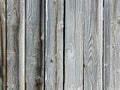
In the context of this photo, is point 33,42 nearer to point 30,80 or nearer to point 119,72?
point 30,80

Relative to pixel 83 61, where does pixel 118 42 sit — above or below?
above

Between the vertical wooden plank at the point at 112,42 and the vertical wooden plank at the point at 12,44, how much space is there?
0.67 metres

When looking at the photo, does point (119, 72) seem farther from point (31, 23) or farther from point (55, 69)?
point (31, 23)

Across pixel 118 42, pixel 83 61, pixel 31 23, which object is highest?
pixel 31 23

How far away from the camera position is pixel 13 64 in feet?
6.62

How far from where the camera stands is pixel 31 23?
1985mm

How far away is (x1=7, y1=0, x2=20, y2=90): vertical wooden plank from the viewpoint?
2002 millimetres

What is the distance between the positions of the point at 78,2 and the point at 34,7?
0.33 meters

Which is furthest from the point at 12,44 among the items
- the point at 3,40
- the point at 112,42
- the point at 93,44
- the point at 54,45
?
the point at 112,42

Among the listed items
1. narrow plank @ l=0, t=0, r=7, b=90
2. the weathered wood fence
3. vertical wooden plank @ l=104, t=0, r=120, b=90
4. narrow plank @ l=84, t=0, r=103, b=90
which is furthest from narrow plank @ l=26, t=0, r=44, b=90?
vertical wooden plank @ l=104, t=0, r=120, b=90

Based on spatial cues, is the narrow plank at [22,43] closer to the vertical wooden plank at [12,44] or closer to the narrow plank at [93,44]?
the vertical wooden plank at [12,44]

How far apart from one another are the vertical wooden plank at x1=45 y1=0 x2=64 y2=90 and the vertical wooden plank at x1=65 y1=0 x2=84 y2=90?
0.15 ft

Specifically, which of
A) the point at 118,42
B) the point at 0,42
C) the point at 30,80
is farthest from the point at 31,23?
the point at 118,42

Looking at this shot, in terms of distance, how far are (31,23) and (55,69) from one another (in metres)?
0.39
